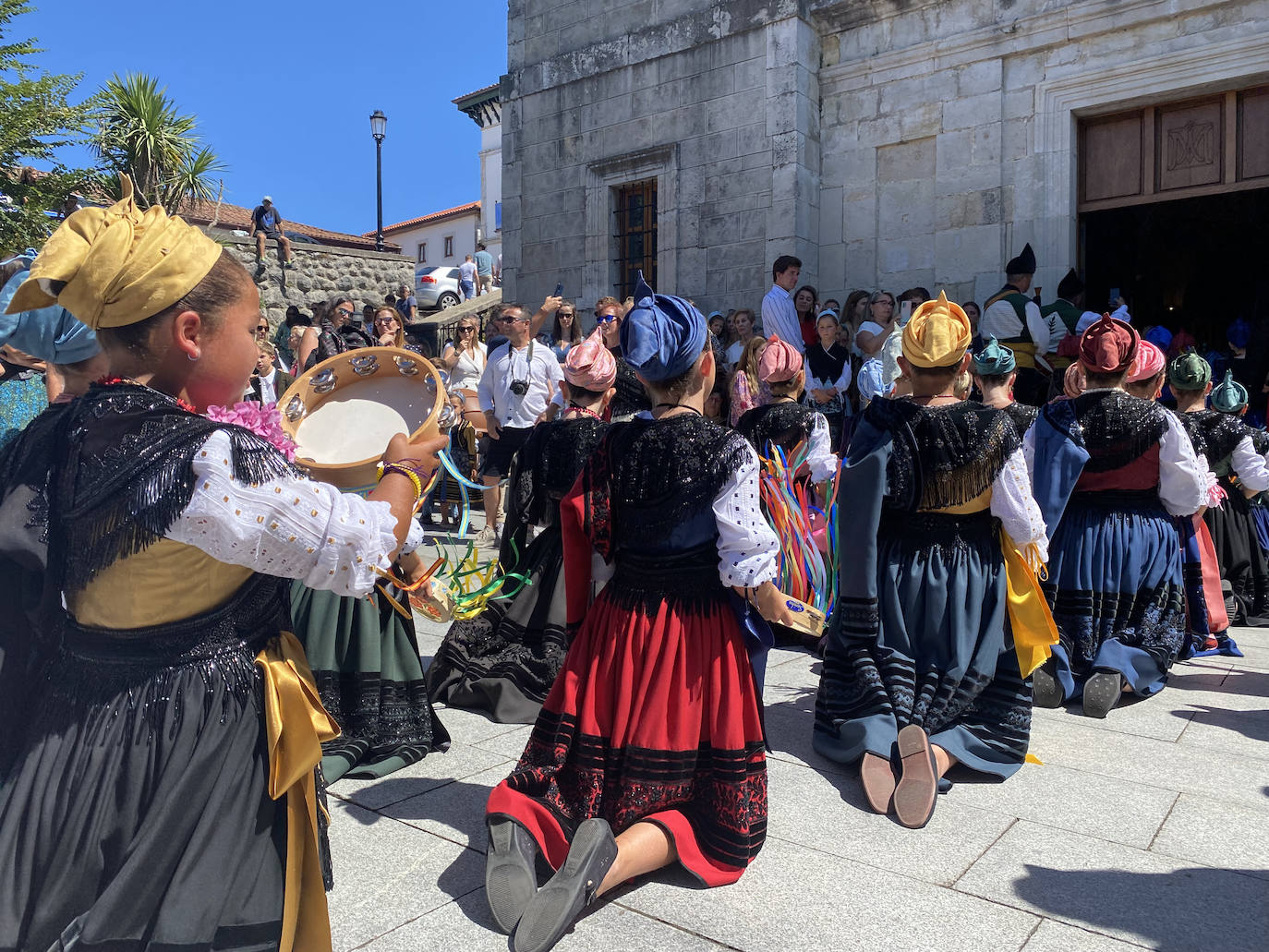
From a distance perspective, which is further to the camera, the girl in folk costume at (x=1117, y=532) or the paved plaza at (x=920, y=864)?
the girl in folk costume at (x=1117, y=532)

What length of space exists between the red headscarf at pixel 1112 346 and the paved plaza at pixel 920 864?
5.66 feet

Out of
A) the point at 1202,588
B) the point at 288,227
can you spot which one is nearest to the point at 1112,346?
the point at 1202,588

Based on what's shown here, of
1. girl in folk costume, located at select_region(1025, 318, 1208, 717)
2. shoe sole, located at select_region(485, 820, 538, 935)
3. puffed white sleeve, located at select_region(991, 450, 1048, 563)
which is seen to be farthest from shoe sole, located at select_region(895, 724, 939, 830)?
girl in folk costume, located at select_region(1025, 318, 1208, 717)

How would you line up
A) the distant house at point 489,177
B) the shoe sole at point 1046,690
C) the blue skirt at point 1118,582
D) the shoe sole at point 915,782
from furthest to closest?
the distant house at point 489,177 < the blue skirt at point 1118,582 < the shoe sole at point 1046,690 < the shoe sole at point 915,782

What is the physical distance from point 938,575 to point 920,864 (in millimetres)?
1213

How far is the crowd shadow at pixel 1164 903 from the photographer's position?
2.44 metres

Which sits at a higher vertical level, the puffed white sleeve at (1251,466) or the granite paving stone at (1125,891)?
the puffed white sleeve at (1251,466)

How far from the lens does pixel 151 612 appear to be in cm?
170

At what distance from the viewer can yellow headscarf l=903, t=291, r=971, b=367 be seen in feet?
12.1

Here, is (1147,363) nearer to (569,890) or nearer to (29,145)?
(569,890)

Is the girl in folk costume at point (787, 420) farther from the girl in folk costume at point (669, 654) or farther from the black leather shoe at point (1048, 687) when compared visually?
the girl in folk costume at point (669, 654)

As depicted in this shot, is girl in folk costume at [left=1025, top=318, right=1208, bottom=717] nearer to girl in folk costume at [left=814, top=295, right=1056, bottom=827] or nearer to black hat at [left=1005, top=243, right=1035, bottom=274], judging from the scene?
girl in folk costume at [left=814, top=295, right=1056, bottom=827]

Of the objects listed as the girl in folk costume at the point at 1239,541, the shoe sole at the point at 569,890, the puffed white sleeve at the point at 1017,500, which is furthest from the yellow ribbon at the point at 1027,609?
the girl in folk costume at the point at 1239,541

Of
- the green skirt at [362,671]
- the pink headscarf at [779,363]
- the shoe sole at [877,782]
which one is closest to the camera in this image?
the shoe sole at [877,782]
